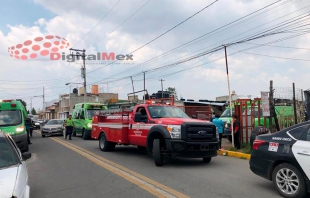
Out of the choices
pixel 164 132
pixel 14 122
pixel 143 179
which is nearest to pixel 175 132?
pixel 164 132

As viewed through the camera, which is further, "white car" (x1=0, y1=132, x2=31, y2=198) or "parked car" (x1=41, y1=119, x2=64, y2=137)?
"parked car" (x1=41, y1=119, x2=64, y2=137)

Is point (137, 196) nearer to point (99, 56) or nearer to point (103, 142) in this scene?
point (103, 142)

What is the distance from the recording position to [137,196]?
5.65 m

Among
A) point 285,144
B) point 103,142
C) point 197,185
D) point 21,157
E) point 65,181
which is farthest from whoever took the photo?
point 103,142

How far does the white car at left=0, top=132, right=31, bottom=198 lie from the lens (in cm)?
360

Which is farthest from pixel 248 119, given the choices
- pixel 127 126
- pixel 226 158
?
pixel 127 126

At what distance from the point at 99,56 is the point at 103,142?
17663 mm

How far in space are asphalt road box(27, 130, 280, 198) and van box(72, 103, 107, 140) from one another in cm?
857

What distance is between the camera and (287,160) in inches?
215

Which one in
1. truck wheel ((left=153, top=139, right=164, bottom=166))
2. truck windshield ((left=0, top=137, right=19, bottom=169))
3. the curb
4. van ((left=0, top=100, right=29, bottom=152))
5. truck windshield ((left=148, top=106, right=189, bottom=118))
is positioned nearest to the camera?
truck windshield ((left=0, top=137, right=19, bottom=169))

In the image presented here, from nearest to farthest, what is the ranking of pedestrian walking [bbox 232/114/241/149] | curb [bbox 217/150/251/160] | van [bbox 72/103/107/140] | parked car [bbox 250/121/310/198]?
parked car [bbox 250/121/310/198] < curb [bbox 217/150/251/160] < pedestrian walking [bbox 232/114/241/149] < van [bbox 72/103/107/140]

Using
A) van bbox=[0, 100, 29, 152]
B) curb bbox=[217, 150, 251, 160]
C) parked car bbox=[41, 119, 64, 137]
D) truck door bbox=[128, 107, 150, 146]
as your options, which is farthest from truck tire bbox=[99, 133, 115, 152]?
parked car bbox=[41, 119, 64, 137]

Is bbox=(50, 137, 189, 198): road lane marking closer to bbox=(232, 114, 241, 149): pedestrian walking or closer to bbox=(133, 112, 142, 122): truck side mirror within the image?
bbox=(133, 112, 142, 122): truck side mirror

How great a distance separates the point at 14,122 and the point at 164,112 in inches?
264
